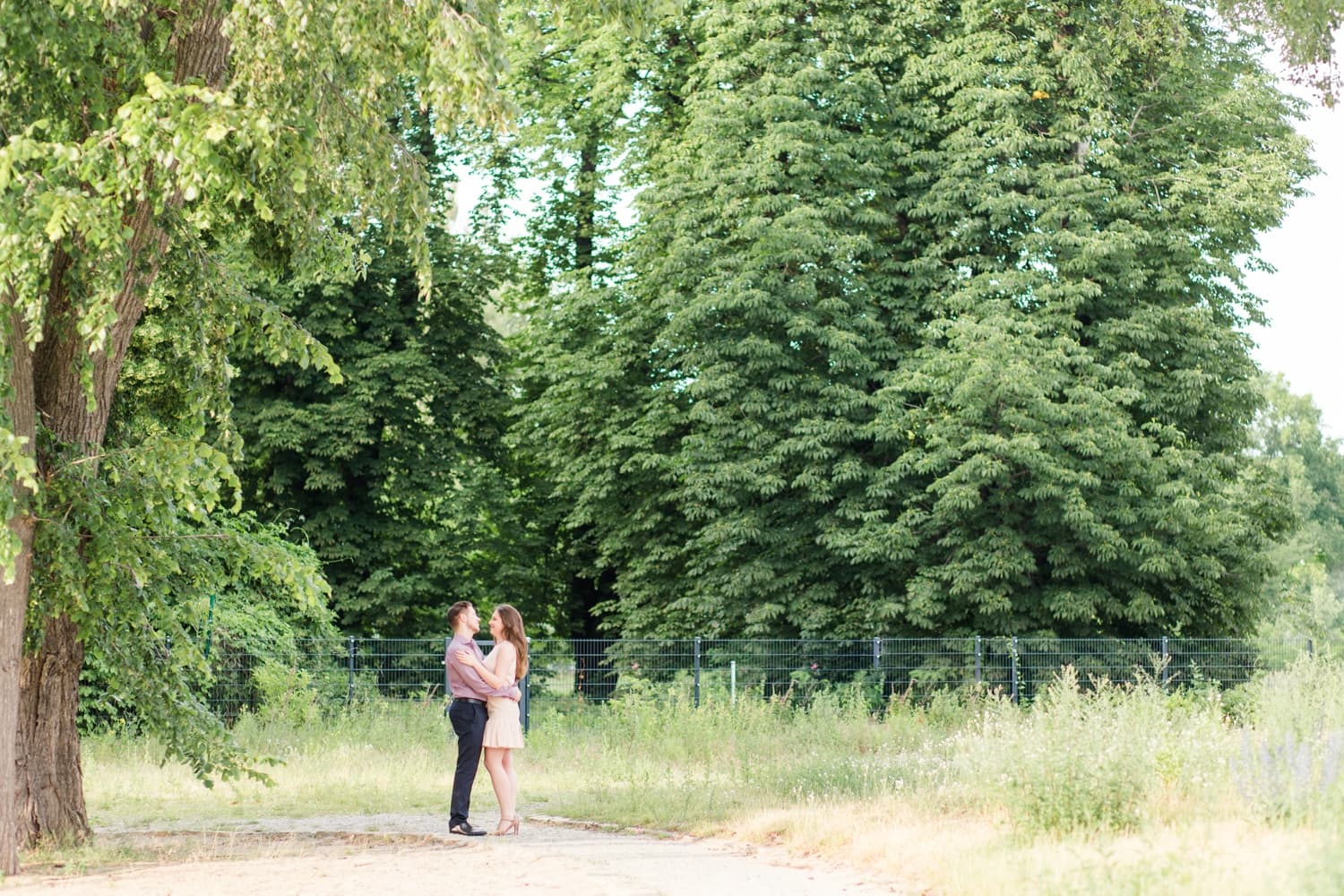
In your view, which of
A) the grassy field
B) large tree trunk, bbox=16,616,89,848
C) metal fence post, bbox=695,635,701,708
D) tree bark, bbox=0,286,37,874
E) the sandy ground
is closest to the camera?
the grassy field

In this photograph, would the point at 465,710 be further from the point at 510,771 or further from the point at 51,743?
the point at 51,743

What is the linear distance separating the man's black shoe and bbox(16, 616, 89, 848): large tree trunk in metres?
2.67

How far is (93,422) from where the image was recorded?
10664 mm

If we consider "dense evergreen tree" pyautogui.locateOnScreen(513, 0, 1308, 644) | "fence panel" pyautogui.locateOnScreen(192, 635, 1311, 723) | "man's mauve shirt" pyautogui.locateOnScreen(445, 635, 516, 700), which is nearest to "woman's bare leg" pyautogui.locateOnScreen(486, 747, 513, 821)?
"man's mauve shirt" pyautogui.locateOnScreen(445, 635, 516, 700)

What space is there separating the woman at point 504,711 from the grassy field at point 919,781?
119cm

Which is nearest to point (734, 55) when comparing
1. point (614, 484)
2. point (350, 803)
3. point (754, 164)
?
point (754, 164)

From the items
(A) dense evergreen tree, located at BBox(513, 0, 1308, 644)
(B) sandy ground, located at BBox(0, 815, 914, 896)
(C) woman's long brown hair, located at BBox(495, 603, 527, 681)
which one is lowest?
(B) sandy ground, located at BBox(0, 815, 914, 896)

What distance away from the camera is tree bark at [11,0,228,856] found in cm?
1019

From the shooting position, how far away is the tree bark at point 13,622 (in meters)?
9.50

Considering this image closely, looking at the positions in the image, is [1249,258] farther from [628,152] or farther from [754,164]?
[628,152]

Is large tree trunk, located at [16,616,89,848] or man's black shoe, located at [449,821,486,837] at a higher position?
large tree trunk, located at [16,616,89,848]

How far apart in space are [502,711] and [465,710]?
28 cm

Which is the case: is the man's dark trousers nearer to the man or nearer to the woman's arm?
the man

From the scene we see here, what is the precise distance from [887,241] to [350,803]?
16.2m
